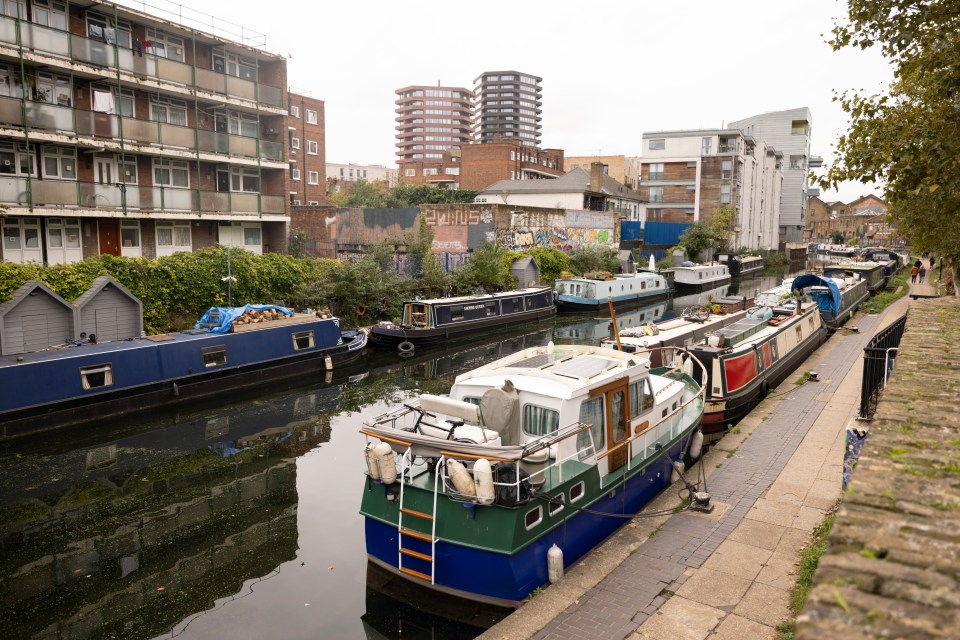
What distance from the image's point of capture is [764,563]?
861 centimetres

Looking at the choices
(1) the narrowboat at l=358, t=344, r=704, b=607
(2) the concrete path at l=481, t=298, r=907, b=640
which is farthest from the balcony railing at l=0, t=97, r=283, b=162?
(2) the concrete path at l=481, t=298, r=907, b=640

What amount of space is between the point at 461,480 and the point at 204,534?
625 centimetres

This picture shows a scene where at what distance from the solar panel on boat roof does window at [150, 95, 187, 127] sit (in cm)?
2509

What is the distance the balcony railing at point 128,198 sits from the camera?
23.8 m

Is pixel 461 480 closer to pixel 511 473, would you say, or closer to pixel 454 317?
pixel 511 473

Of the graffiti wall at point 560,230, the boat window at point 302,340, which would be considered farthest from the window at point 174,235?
the graffiti wall at point 560,230

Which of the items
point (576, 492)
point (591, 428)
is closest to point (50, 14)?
point (591, 428)

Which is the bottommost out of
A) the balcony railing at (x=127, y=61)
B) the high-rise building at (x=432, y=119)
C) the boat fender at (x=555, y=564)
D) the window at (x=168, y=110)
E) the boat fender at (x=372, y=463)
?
the boat fender at (x=555, y=564)

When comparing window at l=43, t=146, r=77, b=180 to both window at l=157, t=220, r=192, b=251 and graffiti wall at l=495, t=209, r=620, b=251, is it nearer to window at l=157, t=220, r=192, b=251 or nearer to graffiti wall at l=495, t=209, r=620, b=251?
window at l=157, t=220, r=192, b=251

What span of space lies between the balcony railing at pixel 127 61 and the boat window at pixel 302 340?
13.3 meters

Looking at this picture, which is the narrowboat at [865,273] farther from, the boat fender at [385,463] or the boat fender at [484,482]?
the boat fender at [385,463]

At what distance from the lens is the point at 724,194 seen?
73.6m

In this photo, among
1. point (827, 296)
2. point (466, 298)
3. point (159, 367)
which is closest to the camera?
point (159, 367)

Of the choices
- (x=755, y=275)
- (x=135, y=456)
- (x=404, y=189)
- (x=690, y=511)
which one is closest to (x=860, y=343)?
(x=690, y=511)
